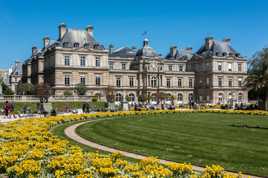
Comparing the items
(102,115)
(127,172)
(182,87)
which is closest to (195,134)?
(127,172)

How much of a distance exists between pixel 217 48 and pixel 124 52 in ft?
66.9

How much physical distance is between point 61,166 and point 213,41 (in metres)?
78.6

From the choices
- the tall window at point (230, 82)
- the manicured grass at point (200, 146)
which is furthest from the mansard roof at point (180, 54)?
the manicured grass at point (200, 146)

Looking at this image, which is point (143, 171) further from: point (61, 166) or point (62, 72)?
point (62, 72)

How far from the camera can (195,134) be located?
19766 mm

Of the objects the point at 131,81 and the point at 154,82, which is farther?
the point at 154,82

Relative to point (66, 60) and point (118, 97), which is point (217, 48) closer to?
point (118, 97)

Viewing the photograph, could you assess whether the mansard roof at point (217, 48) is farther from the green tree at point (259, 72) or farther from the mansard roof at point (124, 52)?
the green tree at point (259, 72)

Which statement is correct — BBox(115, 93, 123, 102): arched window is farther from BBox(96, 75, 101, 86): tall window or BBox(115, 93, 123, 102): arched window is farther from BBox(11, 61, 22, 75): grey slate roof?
BBox(11, 61, 22, 75): grey slate roof

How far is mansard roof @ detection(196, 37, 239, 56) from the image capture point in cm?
8238

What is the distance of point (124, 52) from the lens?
8331cm

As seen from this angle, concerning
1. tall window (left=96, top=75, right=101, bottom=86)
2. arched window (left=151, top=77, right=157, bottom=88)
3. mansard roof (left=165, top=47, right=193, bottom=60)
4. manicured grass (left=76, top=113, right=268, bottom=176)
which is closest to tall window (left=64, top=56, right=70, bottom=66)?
tall window (left=96, top=75, right=101, bottom=86)

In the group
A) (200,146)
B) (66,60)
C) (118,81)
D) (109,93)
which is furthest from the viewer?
(118,81)

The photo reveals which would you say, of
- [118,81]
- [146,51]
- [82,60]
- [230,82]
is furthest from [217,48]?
[82,60]
